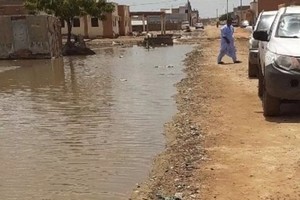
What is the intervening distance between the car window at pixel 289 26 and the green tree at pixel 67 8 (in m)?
28.7

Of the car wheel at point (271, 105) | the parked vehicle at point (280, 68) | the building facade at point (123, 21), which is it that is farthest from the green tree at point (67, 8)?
the car wheel at point (271, 105)

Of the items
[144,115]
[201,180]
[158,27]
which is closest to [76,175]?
[201,180]

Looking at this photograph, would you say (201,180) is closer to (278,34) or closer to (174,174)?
(174,174)

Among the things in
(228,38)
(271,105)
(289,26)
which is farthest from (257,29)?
(228,38)

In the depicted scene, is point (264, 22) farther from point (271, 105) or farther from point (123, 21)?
point (123, 21)

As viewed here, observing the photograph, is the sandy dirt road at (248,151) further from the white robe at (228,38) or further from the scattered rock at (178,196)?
the white robe at (228,38)

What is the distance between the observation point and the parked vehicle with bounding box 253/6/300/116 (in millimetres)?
7660

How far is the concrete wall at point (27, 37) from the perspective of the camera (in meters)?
30.0

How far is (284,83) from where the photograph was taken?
7.66 meters

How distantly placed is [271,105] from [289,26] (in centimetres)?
144

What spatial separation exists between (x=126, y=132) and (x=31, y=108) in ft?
12.2

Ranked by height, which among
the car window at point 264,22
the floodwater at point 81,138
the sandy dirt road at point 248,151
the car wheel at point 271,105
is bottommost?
the floodwater at point 81,138

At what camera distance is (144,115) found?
1007cm

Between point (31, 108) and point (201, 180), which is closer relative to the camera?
point (201, 180)
